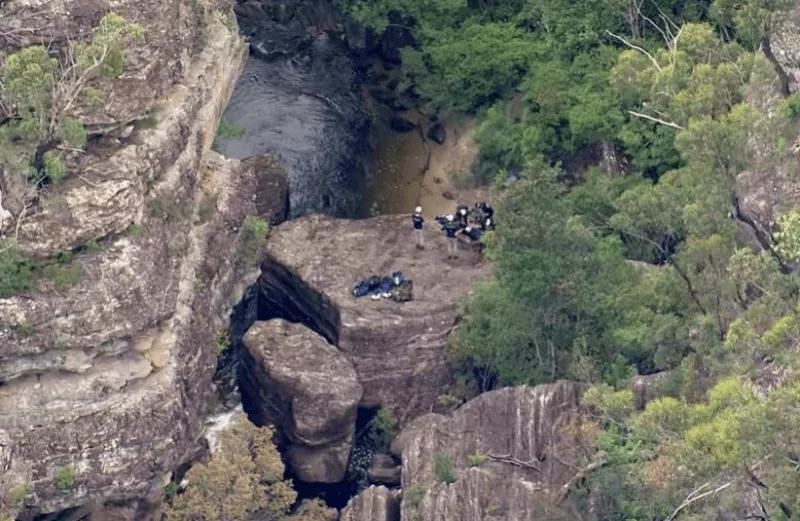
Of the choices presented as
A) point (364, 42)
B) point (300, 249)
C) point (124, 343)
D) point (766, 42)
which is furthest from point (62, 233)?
point (364, 42)

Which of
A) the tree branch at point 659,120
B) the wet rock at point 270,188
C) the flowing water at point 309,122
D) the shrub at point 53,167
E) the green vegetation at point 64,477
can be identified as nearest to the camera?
the shrub at point 53,167

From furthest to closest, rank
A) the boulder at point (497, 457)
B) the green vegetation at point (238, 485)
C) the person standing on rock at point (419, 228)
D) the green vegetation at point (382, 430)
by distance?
the person standing on rock at point (419, 228) < the green vegetation at point (382, 430) < the green vegetation at point (238, 485) < the boulder at point (497, 457)

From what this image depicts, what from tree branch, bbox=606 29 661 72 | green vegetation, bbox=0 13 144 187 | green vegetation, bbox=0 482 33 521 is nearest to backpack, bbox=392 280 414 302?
tree branch, bbox=606 29 661 72

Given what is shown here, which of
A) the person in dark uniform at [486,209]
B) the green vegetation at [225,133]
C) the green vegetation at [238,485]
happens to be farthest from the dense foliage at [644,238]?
the green vegetation at [238,485]

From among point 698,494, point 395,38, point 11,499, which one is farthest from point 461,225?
point 698,494

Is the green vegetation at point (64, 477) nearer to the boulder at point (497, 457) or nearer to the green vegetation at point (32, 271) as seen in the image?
the green vegetation at point (32, 271)

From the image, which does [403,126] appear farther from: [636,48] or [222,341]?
[222,341]
